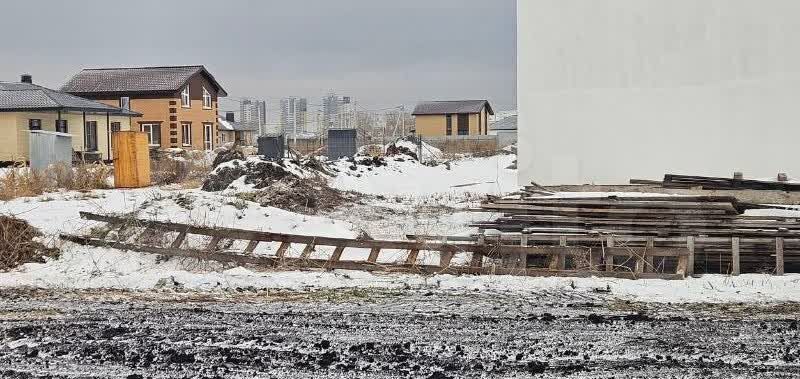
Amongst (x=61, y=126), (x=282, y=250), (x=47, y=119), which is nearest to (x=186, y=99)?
(x=61, y=126)

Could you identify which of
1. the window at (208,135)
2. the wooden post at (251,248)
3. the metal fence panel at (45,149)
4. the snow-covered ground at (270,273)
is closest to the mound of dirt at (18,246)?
the snow-covered ground at (270,273)

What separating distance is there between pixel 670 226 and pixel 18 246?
8684 mm

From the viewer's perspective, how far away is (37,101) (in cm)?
3266

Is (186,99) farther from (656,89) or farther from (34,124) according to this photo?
(656,89)

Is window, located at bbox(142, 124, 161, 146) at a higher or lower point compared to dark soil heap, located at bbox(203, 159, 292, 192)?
higher

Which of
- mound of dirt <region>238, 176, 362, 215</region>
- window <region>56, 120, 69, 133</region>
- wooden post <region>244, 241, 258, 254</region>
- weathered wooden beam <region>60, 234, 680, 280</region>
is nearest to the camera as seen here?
weathered wooden beam <region>60, 234, 680, 280</region>

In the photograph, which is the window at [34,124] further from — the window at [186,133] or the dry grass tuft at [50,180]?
the dry grass tuft at [50,180]

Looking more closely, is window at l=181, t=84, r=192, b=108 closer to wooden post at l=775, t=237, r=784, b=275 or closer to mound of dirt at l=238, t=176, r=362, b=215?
mound of dirt at l=238, t=176, r=362, b=215

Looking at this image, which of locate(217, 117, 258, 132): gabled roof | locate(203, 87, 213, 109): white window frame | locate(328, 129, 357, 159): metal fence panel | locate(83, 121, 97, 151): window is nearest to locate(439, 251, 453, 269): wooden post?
locate(328, 129, 357, 159): metal fence panel

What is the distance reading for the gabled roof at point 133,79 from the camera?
4697 cm

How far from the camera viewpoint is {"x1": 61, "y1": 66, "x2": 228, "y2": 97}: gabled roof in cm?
4697

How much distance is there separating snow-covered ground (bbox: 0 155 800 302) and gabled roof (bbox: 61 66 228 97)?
1221 inches

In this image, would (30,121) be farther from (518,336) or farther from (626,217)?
(518,336)

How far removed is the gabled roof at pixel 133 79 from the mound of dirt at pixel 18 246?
37.2 m
